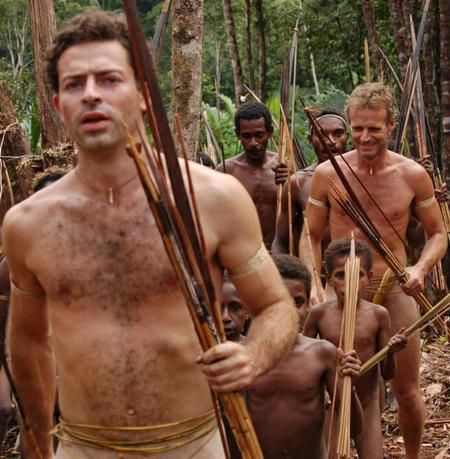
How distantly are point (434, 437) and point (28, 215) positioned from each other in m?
4.59

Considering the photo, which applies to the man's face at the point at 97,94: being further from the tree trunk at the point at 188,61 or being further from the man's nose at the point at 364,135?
the tree trunk at the point at 188,61

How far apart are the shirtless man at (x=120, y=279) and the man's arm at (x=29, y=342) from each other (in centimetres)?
2

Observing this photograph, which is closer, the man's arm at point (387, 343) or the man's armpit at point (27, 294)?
the man's armpit at point (27, 294)

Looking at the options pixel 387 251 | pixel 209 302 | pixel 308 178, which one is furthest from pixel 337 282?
pixel 209 302

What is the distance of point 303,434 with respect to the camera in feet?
16.0

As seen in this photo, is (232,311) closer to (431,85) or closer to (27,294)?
(27,294)

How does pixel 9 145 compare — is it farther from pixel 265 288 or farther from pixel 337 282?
pixel 265 288

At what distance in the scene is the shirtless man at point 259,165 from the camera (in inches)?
316

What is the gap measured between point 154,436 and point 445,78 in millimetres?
7938

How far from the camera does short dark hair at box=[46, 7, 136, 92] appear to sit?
3.14 m

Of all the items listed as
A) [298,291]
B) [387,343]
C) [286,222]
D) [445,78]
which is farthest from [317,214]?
[445,78]

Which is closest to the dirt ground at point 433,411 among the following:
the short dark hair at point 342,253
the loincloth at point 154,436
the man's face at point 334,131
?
the short dark hair at point 342,253

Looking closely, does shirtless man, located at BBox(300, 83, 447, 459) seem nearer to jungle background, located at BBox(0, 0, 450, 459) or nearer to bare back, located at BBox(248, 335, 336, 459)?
jungle background, located at BBox(0, 0, 450, 459)

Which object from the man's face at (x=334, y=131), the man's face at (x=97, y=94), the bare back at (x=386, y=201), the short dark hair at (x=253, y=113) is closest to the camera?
the man's face at (x=97, y=94)
